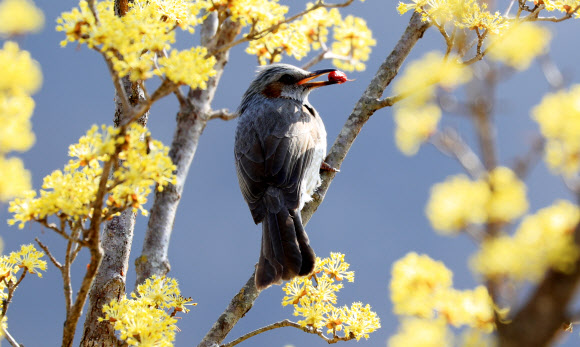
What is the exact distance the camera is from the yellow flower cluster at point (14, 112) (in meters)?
1.97

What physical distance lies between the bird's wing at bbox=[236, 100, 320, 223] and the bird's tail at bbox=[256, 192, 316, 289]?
0.10m

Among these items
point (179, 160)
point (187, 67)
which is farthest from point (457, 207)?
point (179, 160)

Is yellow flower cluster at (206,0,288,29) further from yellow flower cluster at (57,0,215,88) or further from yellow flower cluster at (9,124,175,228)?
yellow flower cluster at (9,124,175,228)

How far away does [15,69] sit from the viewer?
79.9 inches

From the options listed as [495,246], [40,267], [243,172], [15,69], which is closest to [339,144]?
[243,172]

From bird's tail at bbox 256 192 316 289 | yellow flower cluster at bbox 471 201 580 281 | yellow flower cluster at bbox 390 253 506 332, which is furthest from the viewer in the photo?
bird's tail at bbox 256 192 316 289

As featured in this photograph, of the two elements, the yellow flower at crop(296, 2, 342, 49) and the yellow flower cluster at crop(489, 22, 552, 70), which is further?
the yellow flower at crop(296, 2, 342, 49)

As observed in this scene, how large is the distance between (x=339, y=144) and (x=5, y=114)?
275 centimetres

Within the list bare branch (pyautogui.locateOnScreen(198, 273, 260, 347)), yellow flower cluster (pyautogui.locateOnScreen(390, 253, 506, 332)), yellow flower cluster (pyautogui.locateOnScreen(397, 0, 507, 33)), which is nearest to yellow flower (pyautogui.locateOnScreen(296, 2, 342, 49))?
yellow flower cluster (pyautogui.locateOnScreen(397, 0, 507, 33))

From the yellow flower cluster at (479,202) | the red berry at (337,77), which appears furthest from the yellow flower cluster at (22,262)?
the red berry at (337,77)

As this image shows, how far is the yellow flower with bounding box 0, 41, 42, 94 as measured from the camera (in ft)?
6.63

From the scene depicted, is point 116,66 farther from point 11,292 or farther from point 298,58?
point 298,58

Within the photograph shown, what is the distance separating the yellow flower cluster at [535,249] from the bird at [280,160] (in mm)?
→ 2186

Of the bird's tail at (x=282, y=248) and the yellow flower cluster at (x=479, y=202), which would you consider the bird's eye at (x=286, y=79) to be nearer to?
the bird's tail at (x=282, y=248)
